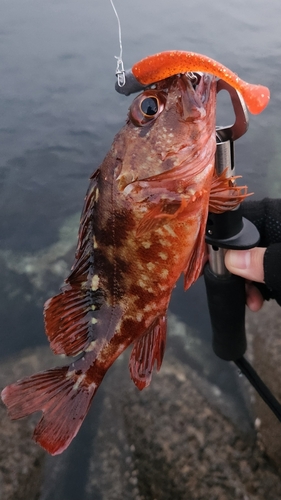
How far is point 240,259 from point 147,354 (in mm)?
808

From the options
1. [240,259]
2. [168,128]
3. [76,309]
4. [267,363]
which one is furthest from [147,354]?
[267,363]

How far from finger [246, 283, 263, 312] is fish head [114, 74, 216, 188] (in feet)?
5.68

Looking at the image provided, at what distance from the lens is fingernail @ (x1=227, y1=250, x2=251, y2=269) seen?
2455 mm

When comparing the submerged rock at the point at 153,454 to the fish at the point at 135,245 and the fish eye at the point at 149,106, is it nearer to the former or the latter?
the fish at the point at 135,245

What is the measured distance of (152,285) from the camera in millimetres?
2123

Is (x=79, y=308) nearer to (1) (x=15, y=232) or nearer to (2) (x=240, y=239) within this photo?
(2) (x=240, y=239)

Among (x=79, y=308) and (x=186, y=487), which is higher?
(x=79, y=308)

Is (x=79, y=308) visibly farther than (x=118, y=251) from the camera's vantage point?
Yes

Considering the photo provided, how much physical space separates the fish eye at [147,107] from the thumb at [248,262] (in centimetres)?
101

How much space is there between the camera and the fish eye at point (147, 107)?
1853 millimetres

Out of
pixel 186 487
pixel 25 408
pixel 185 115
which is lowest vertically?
pixel 186 487

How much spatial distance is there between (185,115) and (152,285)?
87 cm

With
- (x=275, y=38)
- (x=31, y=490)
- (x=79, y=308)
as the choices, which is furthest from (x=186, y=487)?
(x=275, y=38)

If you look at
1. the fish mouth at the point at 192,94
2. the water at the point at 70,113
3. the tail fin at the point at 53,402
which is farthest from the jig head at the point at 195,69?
the water at the point at 70,113
